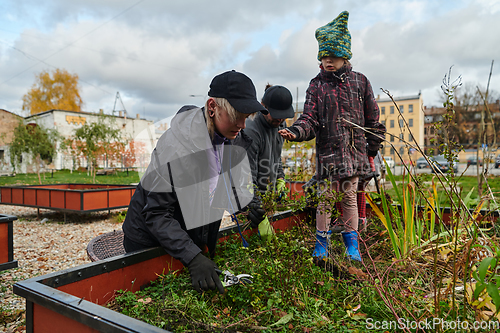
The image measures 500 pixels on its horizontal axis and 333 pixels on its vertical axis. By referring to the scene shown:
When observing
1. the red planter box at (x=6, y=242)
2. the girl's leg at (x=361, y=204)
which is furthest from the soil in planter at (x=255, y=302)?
the red planter box at (x=6, y=242)

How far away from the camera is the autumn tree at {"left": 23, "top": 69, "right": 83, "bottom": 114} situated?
37000mm

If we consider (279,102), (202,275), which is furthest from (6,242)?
(279,102)

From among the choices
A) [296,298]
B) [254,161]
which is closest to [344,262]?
[296,298]

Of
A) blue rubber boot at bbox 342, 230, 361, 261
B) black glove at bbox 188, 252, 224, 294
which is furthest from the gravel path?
blue rubber boot at bbox 342, 230, 361, 261

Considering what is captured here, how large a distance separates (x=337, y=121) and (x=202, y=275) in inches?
56.9

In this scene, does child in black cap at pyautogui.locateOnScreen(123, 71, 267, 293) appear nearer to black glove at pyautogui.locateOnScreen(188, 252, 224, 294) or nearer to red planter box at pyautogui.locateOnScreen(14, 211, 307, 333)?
black glove at pyautogui.locateOnScreen(188, 252, 224, 294)

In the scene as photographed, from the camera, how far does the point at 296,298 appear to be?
154 centimetres

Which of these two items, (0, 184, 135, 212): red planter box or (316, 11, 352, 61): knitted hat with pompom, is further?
(0, 184, 135, 212): red planter box

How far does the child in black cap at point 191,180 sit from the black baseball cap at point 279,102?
3.45ft

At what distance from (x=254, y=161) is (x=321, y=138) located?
0.62 meters

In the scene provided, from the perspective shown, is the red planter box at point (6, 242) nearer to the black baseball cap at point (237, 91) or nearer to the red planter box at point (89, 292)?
the red planter box at point (89, 292)

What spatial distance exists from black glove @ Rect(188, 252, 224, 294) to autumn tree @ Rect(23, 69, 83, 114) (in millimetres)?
42288

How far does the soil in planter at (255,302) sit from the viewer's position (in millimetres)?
1335

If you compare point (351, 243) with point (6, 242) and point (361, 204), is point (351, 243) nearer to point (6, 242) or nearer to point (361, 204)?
point (361, 204)
